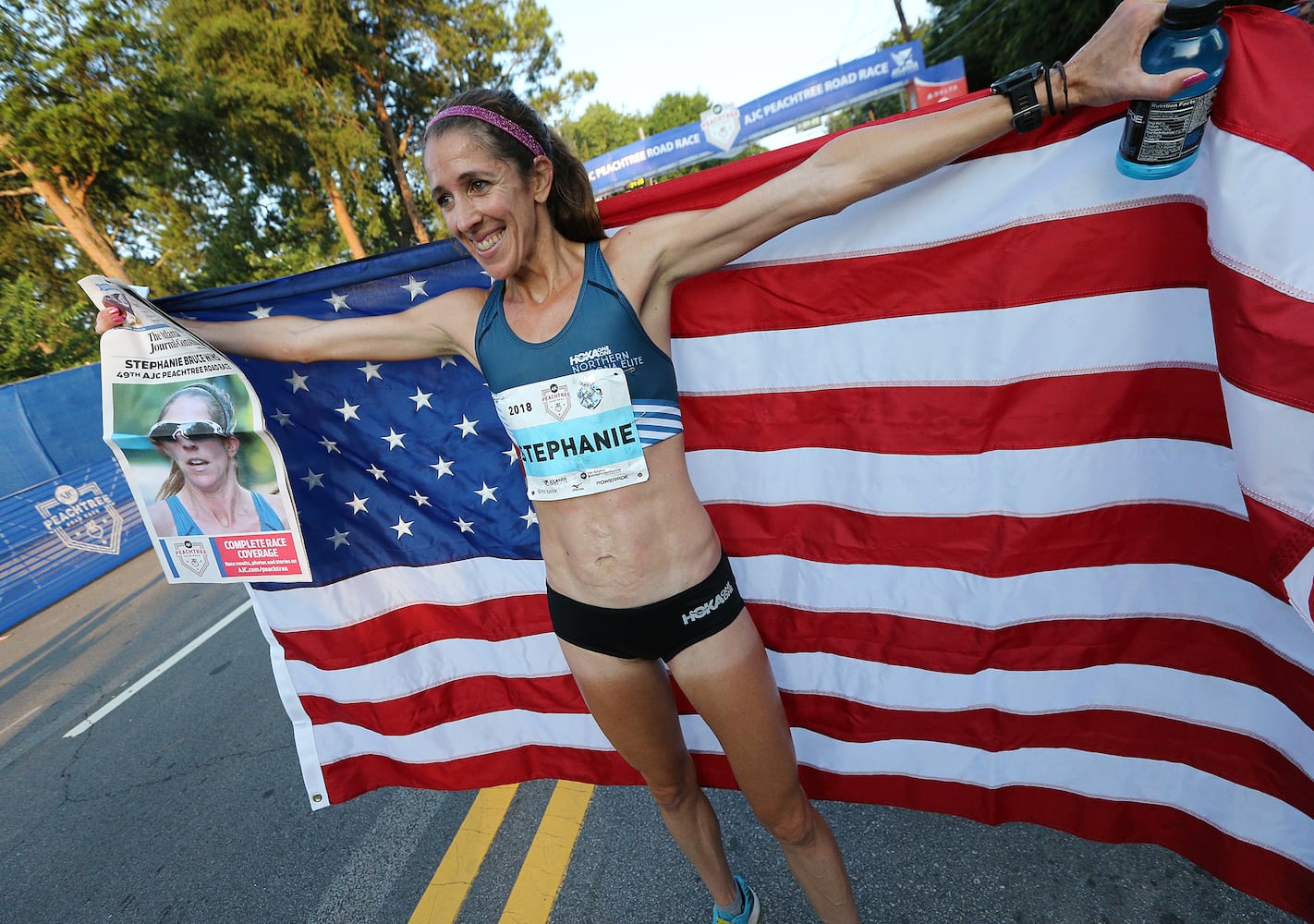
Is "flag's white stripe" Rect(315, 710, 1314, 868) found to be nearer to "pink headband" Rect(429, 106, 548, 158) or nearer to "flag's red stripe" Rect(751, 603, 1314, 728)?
"flag's red stripe" Rect(751, 603, 1314, 728)

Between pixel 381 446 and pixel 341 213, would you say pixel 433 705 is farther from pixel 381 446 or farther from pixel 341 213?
pixel 341 213

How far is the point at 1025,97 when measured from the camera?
1.49 m

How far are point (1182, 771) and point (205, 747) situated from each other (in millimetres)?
4662

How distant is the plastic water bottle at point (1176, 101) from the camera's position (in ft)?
4.05

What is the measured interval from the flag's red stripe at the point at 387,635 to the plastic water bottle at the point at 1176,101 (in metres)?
2.53

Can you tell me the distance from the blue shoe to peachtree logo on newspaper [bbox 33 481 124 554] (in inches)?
382

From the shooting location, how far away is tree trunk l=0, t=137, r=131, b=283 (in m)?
14.9

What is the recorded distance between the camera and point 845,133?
169 centimetres

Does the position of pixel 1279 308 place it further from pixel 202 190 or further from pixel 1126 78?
pixel 202 190

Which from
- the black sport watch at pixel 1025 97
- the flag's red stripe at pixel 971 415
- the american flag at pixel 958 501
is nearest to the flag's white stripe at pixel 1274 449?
the american flag at pixel 958 501

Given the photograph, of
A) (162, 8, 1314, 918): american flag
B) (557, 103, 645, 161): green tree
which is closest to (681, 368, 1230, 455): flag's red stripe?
(162, 8, 1314, 918): american flag

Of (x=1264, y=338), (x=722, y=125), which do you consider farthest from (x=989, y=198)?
(x=722, y=125)

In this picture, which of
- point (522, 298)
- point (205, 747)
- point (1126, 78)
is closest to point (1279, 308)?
point (1126, 78)

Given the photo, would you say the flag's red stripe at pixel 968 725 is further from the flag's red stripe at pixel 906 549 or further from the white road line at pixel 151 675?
the white road line at pixel 151 675
